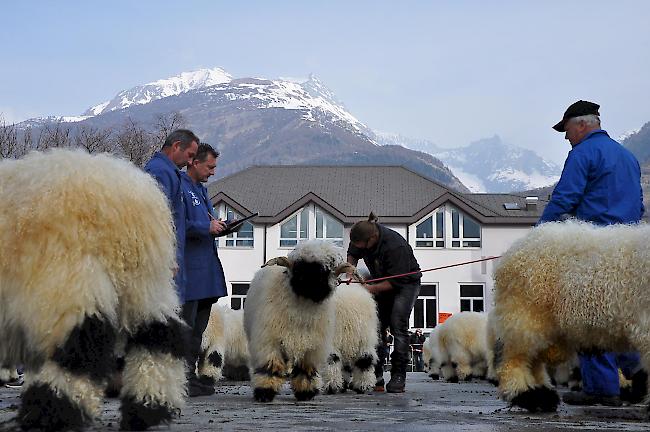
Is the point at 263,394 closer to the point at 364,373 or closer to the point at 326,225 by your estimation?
the point at 364,373

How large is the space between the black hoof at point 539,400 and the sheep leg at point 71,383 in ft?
13.1

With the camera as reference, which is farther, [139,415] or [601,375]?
[601,375]

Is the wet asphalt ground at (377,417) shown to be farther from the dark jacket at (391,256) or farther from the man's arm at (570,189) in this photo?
the dark jacket at (391,256)

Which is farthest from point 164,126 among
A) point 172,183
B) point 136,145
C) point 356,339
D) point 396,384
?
point 172,183

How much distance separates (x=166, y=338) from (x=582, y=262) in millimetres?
3578

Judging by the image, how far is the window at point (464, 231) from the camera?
A: 175ft

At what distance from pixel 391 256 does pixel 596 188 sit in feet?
15.5

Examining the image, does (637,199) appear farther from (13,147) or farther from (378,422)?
(13,147)

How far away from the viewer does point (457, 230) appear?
176 feet

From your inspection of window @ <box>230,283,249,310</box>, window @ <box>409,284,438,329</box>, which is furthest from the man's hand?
window @ <box>409,284,438,329</box>

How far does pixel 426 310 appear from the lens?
51156 mm

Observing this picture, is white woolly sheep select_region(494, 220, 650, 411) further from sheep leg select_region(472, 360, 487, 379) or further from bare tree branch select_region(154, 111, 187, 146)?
bare tree branch select_region(154, 111, 187, 146)

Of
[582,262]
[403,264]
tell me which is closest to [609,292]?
[582,262]

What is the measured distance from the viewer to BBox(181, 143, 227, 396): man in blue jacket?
32.9 feet
